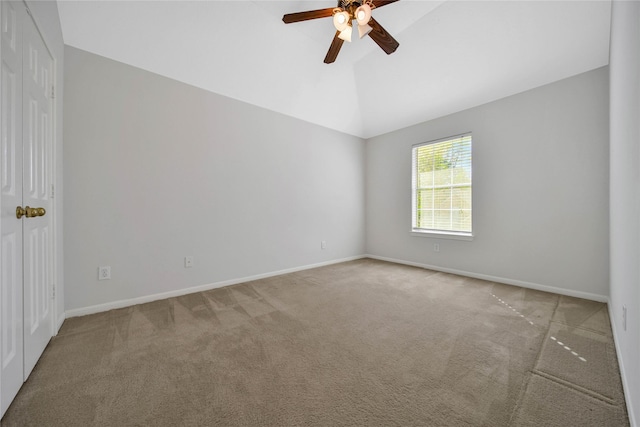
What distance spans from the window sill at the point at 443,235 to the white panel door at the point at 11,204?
4.38 metres

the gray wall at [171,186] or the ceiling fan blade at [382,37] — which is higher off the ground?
the ceiling fan blade at [382,37]

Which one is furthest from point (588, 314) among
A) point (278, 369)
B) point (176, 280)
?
point (176, 280)

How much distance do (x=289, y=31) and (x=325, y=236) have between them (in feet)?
9.83

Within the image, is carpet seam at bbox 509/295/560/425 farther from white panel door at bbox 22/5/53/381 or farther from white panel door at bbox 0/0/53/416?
white panel door at bbox 22/5/53/381

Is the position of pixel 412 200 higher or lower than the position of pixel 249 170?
lower

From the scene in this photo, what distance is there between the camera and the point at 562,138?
2854 mm

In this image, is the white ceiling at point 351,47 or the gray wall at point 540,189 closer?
the white ceiling at point 351,47

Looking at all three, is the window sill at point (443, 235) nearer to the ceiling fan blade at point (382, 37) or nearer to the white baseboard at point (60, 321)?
the ceiling fan blade at point (382, 37)

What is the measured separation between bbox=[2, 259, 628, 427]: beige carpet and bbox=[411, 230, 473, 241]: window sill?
114cm

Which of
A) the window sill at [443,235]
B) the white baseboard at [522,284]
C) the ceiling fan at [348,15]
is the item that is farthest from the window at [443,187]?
the ceiling fan at [348,15]

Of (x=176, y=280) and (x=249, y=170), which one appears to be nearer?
(x=176, y=280)

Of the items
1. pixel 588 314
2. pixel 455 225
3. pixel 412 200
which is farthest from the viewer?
pixel 412 200

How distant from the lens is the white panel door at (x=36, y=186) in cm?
145

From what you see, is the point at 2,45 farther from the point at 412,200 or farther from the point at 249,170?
the point at 412,200
